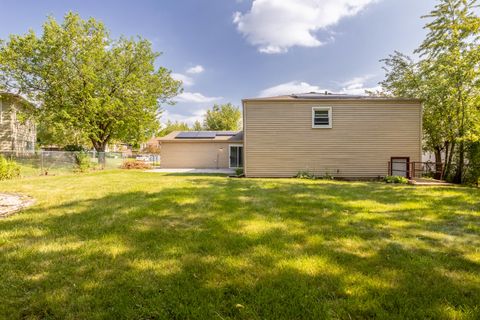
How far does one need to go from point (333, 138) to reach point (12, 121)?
2269cm

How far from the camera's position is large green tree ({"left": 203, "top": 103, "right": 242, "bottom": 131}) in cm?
4194

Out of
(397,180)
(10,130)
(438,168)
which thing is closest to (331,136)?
(397,180)

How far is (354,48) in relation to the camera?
599 inches

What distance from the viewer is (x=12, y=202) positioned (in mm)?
5695

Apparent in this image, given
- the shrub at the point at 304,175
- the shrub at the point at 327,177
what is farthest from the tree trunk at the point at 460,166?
the shrub at the point at 304,175

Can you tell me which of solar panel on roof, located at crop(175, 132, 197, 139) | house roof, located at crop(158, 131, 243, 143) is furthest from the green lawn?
solar panel on roof, located at crop(175, 132, 197, 139)

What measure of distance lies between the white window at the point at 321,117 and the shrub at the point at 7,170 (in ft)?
45.1

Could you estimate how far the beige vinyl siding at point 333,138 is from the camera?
11.8m

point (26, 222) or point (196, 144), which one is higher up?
point (196, 144)

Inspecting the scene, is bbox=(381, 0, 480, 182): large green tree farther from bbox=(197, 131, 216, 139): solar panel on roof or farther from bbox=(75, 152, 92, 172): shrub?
bbox=(75, 152, 92, 172): shrub

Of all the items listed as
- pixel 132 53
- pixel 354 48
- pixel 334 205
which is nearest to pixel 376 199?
pixel 334 205

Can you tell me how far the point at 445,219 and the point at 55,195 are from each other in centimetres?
892

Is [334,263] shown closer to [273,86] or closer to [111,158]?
[111,158]

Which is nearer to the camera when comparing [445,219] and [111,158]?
[445,219]
